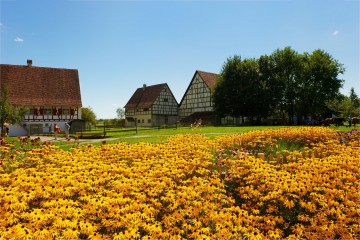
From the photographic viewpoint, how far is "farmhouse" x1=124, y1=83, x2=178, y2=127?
62.1 m

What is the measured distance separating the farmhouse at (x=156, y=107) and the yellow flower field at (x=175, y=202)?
52890 millimetres

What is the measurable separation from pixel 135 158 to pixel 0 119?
27525mm

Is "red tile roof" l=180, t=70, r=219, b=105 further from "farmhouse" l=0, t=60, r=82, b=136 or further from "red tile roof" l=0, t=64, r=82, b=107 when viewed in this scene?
"farmhouse" l=0, t=60, r=82, b=136

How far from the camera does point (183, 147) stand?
10711 millimetres

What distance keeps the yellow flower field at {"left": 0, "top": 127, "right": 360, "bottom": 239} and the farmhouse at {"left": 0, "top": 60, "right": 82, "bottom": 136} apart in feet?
122

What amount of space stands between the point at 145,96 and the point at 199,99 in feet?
42.6

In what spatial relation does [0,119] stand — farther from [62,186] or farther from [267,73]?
[267,73]

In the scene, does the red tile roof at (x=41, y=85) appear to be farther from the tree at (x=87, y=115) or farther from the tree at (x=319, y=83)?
the tree at (x=319, y=83)

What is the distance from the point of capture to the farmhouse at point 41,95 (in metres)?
42.4

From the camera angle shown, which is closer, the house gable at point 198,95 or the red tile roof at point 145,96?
the house gable at point 198,95

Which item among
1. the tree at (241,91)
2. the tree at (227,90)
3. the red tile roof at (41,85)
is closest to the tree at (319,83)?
the tree at (241,91)

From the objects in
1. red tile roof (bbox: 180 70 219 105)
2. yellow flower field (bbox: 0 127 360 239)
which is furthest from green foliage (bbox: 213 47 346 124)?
yellow flower field (bbox: 0 127 360 239)

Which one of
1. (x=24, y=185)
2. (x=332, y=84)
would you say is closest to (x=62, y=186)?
(x=24, y=185)

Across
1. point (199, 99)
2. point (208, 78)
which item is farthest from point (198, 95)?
point (208, 78)
